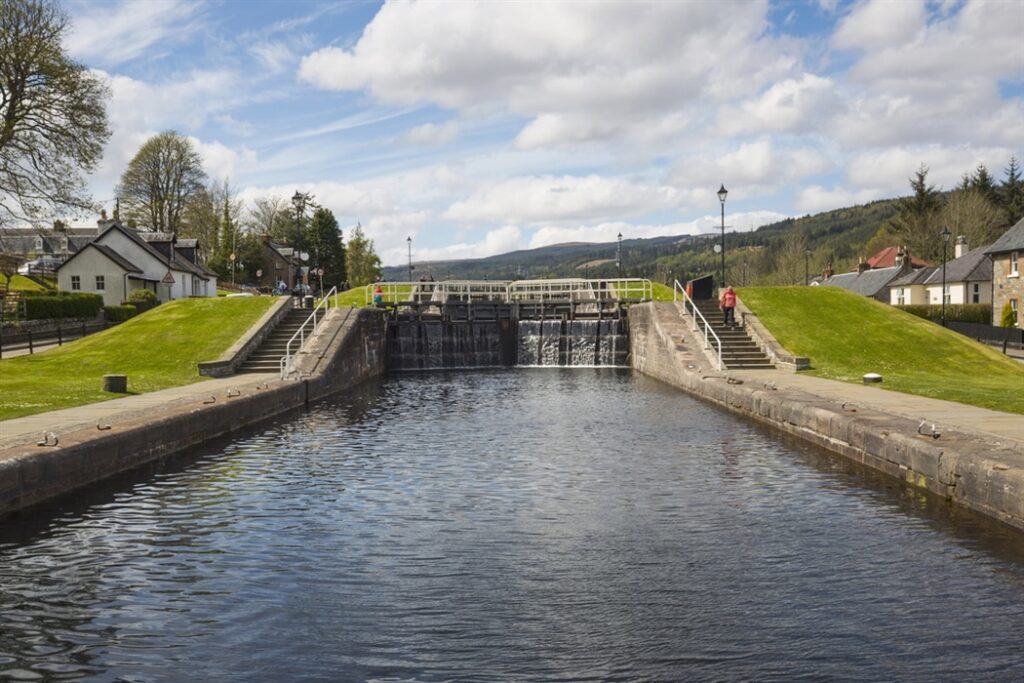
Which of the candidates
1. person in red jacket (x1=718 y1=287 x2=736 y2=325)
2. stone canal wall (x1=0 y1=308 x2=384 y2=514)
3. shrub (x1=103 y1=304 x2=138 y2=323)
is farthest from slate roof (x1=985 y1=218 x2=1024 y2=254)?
shrub (x1=103 y1=304 x2=138 y2=323)

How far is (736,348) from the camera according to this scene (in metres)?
35.2

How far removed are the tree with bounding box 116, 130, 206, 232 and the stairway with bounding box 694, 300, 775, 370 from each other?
76199 mm

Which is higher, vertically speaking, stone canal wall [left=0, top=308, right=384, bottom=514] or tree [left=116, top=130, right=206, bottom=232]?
tree [left=116, top=130, right=206, bottom=232]

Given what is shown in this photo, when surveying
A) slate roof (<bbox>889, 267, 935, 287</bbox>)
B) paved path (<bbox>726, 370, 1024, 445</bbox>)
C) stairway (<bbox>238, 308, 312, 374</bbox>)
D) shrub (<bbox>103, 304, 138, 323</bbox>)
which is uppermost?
slate roof (<bbox>889, 267, 935, 287</bbox>)

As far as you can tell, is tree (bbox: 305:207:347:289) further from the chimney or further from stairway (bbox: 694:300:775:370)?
stairway (bbox: 694:300:775:370)

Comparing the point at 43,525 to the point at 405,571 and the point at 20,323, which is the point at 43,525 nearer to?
the point at 405,571

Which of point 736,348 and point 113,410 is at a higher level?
point 736,348

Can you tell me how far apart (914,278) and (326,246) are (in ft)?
224

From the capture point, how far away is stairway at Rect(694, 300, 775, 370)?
108 ft

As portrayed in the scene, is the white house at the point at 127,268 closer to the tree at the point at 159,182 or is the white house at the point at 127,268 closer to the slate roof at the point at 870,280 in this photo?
the tree at the point at 159,182

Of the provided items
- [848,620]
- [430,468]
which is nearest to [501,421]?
[430,468]

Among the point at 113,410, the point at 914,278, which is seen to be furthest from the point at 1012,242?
the point at 113,410

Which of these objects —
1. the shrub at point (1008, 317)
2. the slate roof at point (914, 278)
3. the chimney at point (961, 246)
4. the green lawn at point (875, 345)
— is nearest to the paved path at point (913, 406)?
the green lawn at point (875, 345)

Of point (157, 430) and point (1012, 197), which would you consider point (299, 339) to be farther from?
point (1012, 197)
